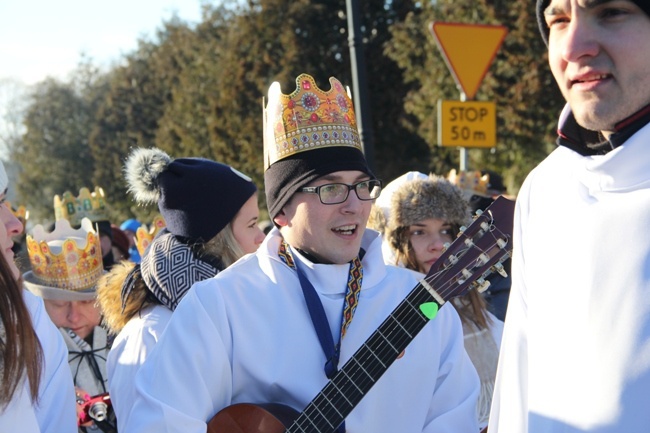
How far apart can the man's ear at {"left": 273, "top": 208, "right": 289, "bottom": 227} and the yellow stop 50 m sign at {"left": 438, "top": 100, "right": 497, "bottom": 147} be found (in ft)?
16.6

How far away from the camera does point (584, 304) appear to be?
2068 millimetres

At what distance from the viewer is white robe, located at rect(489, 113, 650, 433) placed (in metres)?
1.97

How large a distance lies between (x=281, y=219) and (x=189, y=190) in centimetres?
123

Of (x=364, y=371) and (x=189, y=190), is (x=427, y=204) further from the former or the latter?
(x=364, y=371)

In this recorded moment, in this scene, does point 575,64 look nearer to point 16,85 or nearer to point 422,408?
point 422,408

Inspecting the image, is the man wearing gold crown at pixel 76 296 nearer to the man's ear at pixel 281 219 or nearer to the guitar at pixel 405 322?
the man's ear at pixel 281 219

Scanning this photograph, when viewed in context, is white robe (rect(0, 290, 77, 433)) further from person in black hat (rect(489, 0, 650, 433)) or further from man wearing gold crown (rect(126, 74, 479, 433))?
person in black hat (rect(489, 0, 650, 433))

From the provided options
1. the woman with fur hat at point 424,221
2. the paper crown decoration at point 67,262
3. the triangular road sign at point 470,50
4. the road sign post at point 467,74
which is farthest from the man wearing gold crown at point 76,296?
the triangular road sign at point 470,50

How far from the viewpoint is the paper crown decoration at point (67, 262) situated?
5.60 meters

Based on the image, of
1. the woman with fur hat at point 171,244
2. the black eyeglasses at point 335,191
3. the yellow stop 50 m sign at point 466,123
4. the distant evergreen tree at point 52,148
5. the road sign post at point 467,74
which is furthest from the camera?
the distant evergreen tree at point 52,148

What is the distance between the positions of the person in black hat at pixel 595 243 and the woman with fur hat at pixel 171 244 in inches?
89.1

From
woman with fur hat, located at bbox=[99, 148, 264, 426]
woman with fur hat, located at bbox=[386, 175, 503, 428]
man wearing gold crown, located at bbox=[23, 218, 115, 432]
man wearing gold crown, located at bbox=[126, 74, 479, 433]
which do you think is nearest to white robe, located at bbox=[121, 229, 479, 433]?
man wearing gold crown, located at bbox=[126, 74, 479, 433]

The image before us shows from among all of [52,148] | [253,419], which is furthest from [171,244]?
[52,148]

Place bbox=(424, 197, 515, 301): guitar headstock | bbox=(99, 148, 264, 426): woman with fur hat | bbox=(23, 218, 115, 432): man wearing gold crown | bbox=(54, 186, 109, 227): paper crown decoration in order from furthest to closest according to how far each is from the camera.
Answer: bbox=(54, 186, 109, 227): paper crown decoration → bbox=(23, 218, 115, 432): man wearing gold crown → bbox=(99, 148, 264, 426): woman with fur hat → bbox=(424, 197, 515, 301): guitar headstock
